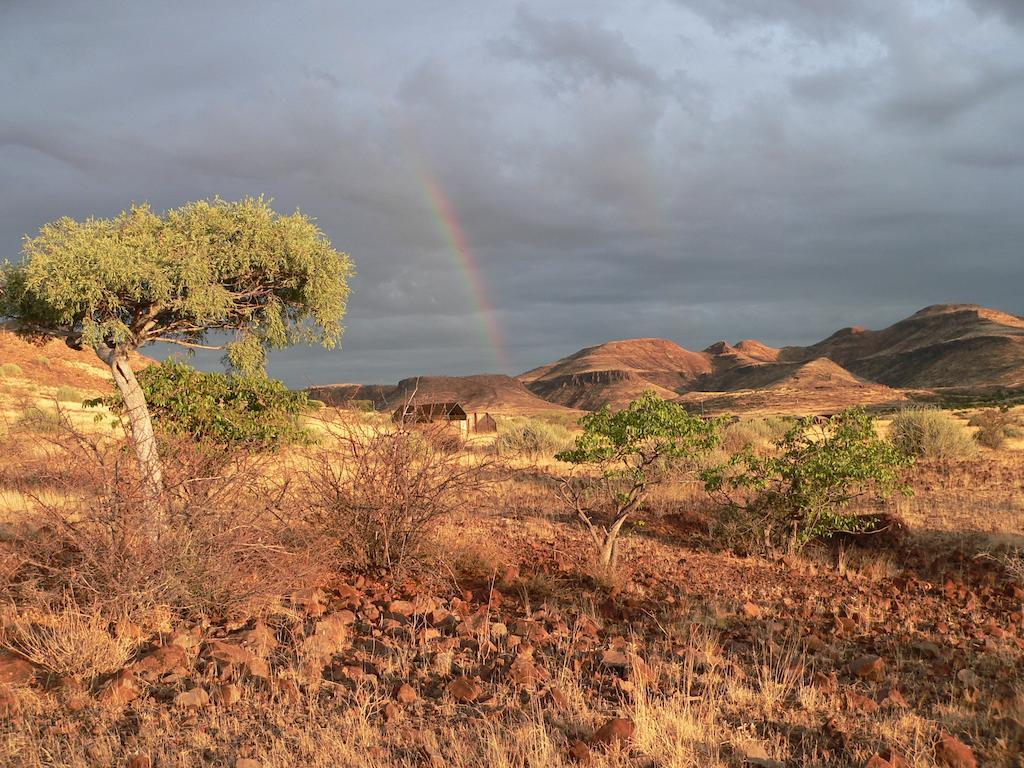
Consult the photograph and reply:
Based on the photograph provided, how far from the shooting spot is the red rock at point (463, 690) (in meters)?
4.73

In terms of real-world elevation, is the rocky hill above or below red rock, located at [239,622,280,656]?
above

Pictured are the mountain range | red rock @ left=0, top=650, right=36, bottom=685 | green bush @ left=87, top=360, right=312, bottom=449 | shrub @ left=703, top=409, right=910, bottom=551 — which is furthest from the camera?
the mountain range

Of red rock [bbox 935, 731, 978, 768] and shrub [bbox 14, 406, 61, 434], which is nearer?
red rock [bbox 935, 731, 978, 768]

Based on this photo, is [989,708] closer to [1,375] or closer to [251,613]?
[251,613]

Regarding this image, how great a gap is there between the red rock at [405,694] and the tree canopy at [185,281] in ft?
22.3

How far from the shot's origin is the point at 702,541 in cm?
1133

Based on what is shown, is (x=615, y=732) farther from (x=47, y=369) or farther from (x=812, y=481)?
(x=47, y=369)

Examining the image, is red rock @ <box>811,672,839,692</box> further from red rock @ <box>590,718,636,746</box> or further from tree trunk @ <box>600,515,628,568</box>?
tree trunk @ <box>600,515,628,568</box>

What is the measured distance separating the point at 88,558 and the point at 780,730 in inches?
220

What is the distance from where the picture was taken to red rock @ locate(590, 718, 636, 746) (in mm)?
3996

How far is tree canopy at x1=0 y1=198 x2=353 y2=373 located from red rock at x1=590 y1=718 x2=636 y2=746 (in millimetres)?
8032

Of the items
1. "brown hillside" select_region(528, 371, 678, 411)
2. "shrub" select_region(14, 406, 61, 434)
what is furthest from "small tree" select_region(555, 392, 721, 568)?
"brown hillside" select_region(528, 371, 678, 411)

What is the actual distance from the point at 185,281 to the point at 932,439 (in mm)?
21145

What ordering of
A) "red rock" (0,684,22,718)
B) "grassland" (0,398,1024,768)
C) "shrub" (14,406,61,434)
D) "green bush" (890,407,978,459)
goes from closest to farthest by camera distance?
"grassland" (0,398,1024,768) → "red rock" (0,684,22,718) → "shrub" (14,406,61,434) → "green bush" (890,407,978,459)
